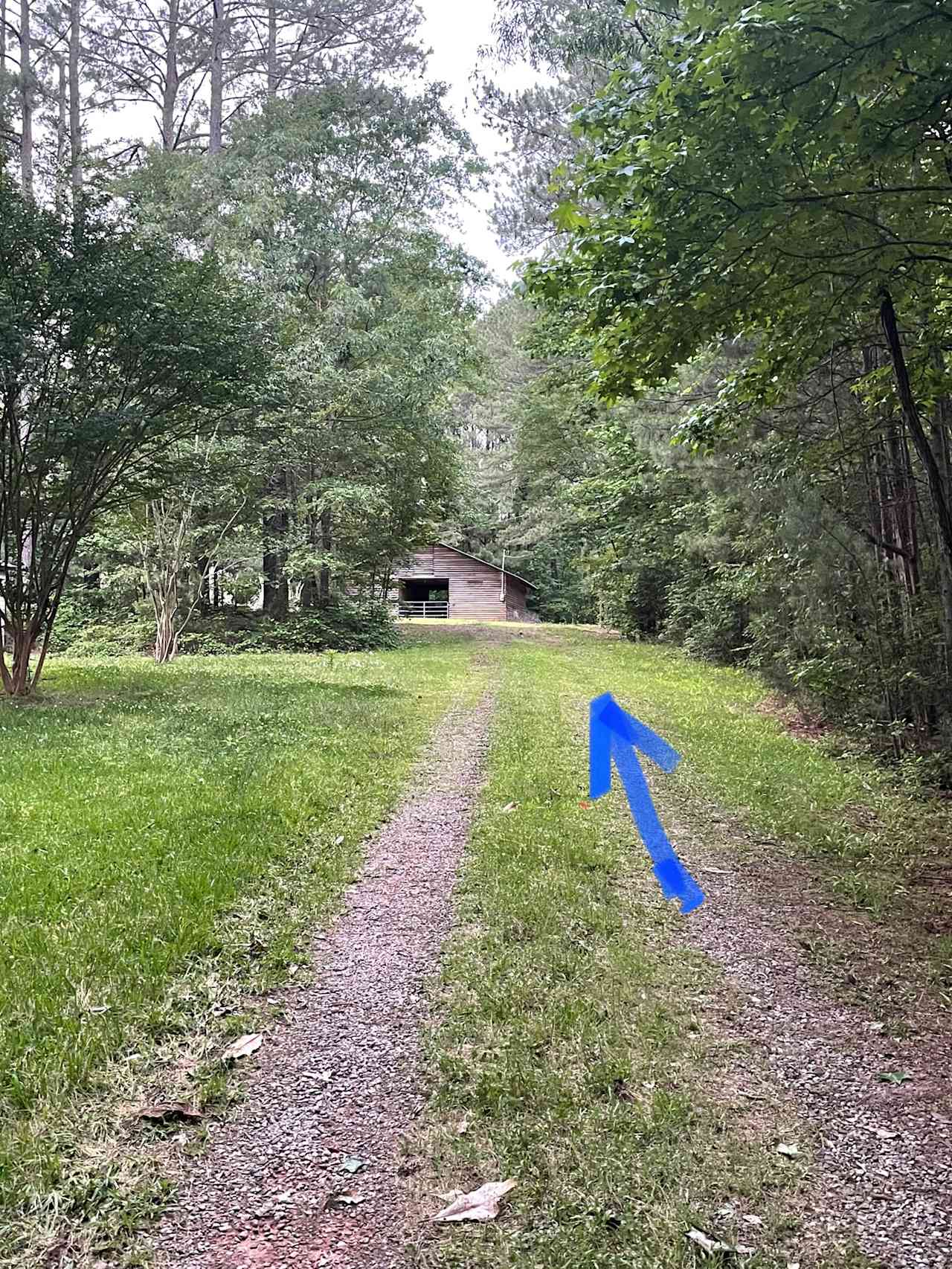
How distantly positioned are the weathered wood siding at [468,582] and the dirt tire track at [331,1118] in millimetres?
34845

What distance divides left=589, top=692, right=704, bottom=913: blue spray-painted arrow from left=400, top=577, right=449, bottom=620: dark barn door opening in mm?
31844

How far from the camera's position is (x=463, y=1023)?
2771 mm

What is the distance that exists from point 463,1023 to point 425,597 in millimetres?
38663

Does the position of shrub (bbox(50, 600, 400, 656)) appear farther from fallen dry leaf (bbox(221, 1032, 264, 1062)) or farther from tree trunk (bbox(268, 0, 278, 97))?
fallen dry leaf (bbox(221, 1032, 264, 1062))

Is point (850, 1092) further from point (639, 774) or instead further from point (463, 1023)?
point (639, 774)

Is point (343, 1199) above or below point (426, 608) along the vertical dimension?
below

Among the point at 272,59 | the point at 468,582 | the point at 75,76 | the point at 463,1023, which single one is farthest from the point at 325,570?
the point at 468,582

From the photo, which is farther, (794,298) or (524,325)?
(524,325)

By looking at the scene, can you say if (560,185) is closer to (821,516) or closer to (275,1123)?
(821,516)

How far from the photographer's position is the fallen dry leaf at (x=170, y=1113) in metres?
2.26

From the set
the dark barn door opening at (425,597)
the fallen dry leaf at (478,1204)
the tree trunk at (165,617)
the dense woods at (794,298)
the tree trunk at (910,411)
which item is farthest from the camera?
the dark barn door opening at (425,597)

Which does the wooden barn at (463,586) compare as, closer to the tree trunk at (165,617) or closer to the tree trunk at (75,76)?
the tree trunk at (75,76)

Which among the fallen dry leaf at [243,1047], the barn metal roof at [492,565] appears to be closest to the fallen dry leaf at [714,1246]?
the fallen dry leaf at [243,1047]

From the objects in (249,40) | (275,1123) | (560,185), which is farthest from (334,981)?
(249,40)
